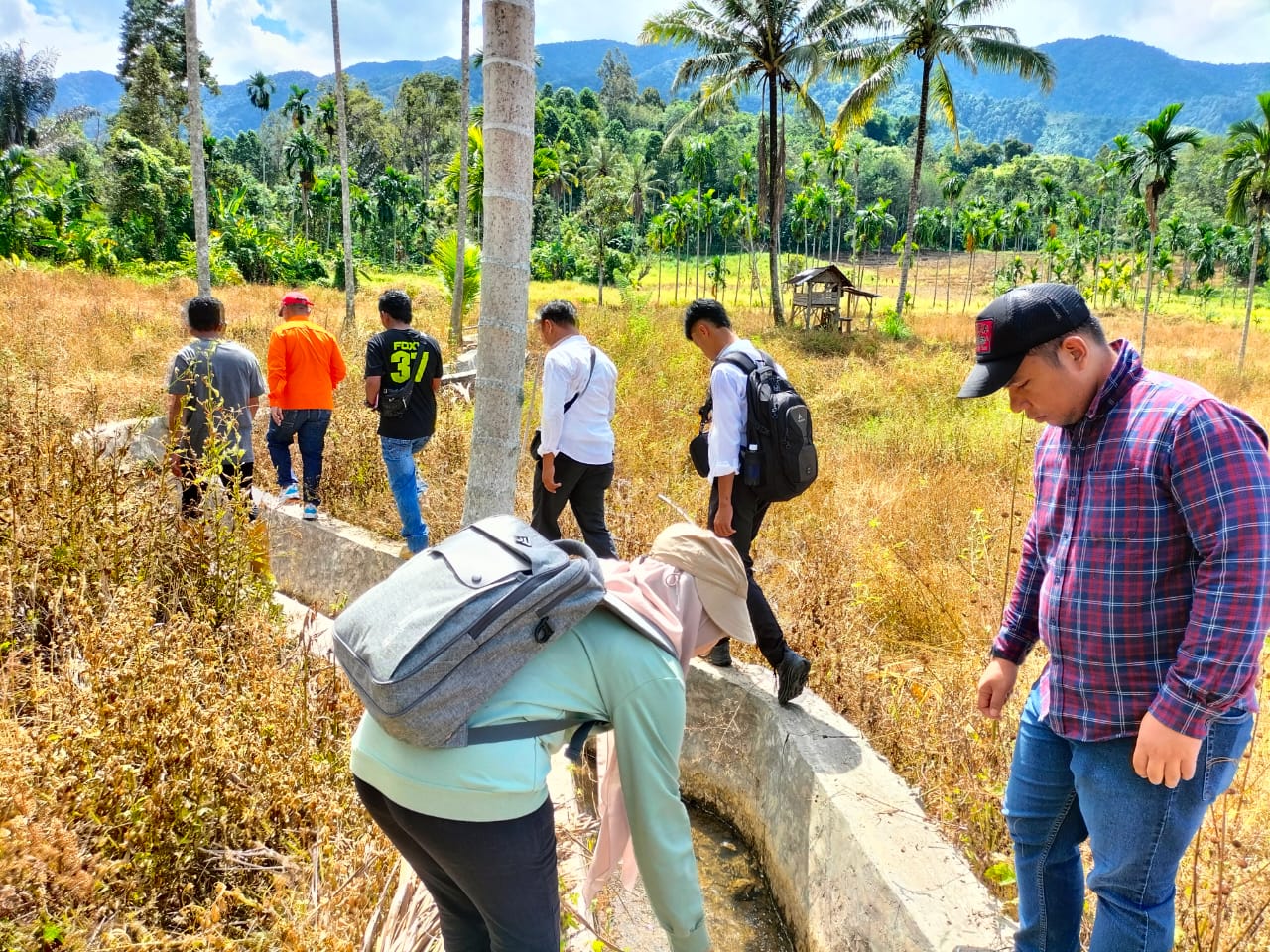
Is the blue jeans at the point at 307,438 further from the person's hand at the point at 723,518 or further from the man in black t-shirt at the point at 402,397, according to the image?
the person's hand at the point at 723,518

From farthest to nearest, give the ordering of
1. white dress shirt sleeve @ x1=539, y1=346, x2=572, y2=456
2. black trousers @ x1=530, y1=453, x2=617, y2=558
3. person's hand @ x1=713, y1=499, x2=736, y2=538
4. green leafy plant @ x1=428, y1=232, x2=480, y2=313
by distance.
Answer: green leafy plant @ x1=428, y1=232, x2=480, y2=313
black trousers @ x1=530, y1=453, x2=617, y2=558
white dress shirt sleeve @ x1=539, y1=346, x2=572, y2=456
person's hand @ x1=713, y1=499, x2=736, y2=538

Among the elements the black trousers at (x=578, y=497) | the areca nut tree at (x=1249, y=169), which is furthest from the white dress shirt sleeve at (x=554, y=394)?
the areca nut tree at (x=1249, y=169)

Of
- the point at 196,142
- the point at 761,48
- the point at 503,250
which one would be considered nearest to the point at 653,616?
the point at 503,250

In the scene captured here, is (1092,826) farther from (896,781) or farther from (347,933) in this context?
(347,933)

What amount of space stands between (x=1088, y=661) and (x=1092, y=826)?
14.4 inches

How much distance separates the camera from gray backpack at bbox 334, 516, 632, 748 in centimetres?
137

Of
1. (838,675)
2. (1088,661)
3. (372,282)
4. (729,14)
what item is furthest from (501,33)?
(372,282)

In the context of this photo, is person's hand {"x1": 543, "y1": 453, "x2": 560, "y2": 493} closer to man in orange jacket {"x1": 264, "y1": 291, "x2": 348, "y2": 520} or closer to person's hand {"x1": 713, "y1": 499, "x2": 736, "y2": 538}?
person's hand {"x1": 713, "y1": 499, "x2": 736, "y2": 538}

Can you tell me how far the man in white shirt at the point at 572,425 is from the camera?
4.17 metres

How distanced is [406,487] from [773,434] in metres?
2.40

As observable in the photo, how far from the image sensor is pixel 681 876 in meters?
1.60

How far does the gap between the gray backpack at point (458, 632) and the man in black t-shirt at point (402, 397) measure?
332 cm

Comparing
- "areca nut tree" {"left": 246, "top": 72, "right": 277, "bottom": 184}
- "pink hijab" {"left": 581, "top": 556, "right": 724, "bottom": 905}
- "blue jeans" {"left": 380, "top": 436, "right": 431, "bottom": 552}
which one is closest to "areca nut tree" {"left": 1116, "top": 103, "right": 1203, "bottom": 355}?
"blue jeans" {"left": 380, "top": 436, "right": 431, "bottom": 552}

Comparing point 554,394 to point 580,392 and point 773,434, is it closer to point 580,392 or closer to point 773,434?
point 580,392
